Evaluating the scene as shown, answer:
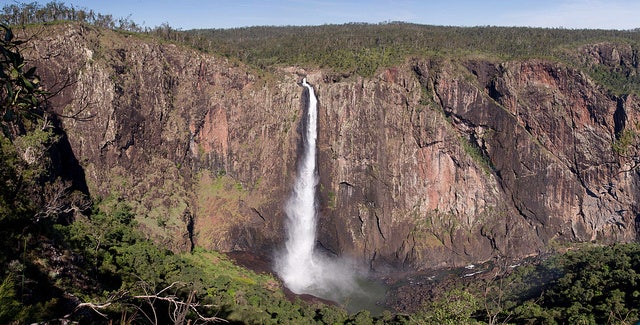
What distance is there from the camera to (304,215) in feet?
133

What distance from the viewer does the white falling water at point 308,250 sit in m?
35.6

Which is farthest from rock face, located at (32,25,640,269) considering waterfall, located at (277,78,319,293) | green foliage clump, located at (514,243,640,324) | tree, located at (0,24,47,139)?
tree, located at (0,24,47,139)

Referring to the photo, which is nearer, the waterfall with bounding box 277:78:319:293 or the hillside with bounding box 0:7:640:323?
the waterfall with bounding box 277:78:319:293

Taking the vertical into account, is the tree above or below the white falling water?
above

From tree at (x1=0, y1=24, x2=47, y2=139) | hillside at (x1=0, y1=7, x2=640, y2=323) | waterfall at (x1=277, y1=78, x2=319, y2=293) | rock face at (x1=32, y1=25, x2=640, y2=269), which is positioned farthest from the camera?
rock face at (x1=32, y1=25, x2=640, y2=269)

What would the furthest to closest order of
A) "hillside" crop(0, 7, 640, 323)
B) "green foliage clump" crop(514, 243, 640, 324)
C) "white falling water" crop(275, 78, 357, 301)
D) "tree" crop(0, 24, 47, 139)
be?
"hillside" crop(0, 7, 640, 323)
"white falling water" crop(275, 78, 357, 301)
"green foliage clump" crop(514, 243, 640, 324)
"tree" crop(0, 24, 47, 139)

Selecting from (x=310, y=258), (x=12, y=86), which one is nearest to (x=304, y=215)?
(x=310, y=258)

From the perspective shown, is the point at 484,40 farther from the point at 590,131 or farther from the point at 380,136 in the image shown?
the point at 380,136

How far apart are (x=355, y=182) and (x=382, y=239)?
565 centimetres

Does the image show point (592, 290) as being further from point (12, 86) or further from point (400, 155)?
point (12, 86)

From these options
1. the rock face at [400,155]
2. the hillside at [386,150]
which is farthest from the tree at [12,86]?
the rock face at [400,155]

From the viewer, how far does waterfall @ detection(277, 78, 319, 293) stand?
125ft

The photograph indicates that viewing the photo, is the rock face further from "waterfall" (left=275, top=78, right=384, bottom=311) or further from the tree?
the tree

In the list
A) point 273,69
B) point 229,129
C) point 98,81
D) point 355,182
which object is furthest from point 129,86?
point 355,182
